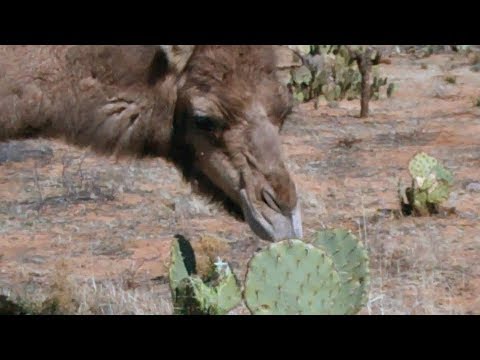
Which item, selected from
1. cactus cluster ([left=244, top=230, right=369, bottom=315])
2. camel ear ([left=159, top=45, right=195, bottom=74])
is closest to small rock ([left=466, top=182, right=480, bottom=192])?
camel ear ([left=159, top=45, right=195, bottom=74])

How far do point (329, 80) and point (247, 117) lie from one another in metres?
13.6

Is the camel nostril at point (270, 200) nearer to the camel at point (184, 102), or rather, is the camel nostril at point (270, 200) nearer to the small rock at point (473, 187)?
the camel at point (184, 102)

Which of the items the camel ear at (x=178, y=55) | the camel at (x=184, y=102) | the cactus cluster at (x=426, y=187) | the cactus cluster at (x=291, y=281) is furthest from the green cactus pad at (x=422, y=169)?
the cactus cluster at (x=291, y=281)

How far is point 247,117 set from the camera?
614 cm

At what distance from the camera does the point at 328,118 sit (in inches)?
679

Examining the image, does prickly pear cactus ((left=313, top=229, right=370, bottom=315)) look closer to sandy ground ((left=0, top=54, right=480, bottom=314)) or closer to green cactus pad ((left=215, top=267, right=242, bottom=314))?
green cactus pad ((left=215, top=267, right=242, bottom=314))

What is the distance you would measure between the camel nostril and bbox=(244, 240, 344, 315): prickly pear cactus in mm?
948

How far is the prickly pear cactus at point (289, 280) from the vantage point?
5102 mm

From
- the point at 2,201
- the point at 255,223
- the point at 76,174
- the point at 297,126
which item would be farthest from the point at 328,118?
the point at 255,223

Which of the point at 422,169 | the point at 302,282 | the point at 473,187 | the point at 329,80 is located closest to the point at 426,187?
the point at 422,169

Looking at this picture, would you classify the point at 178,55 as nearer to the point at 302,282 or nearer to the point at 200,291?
the point at 200,291

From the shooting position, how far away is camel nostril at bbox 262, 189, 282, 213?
6.16m
